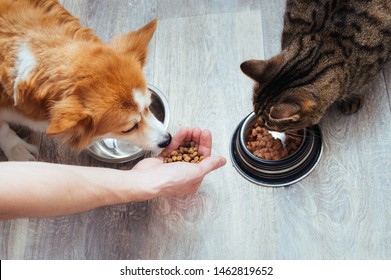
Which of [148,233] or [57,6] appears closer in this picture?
[57,6]

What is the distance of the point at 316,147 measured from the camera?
1.92 meters

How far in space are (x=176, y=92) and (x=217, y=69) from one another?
24cm

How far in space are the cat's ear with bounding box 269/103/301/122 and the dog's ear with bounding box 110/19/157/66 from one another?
564 millimetres

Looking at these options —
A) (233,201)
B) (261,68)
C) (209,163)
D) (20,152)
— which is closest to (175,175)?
(209,163)

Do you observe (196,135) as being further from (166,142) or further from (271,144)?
(271,144)

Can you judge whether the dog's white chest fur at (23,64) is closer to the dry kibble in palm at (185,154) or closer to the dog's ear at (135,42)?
the dog's ear at (135,42)

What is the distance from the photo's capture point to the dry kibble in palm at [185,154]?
1.88 metres

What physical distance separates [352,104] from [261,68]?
572 millimetres

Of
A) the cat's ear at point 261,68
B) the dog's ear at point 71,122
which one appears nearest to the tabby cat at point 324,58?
the cat's ear at point 261,68

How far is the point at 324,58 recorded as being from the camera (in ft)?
5.49

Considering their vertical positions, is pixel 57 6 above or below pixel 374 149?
above

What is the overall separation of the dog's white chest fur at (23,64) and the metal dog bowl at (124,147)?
1.65 ft

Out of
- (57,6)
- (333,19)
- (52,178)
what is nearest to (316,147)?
(333,19)

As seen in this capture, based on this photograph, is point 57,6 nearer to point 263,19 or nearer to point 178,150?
point 178,150
